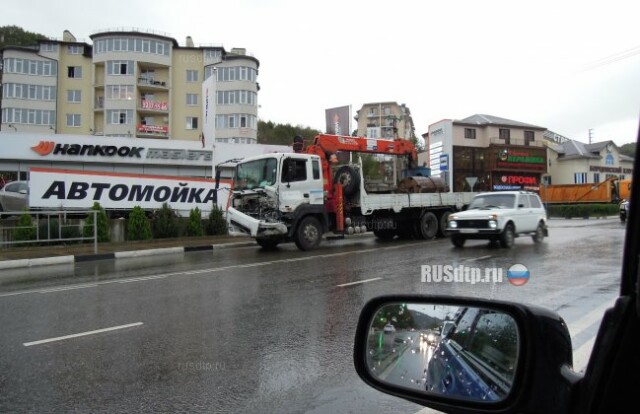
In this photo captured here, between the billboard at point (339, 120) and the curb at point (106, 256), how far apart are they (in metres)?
25.0

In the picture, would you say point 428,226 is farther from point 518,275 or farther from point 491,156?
point 518,275

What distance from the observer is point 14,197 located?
76.7 feet

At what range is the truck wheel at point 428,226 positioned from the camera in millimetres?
17906

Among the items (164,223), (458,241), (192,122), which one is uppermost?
(192,122)

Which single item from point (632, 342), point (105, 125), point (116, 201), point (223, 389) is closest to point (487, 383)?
point (632, 342)

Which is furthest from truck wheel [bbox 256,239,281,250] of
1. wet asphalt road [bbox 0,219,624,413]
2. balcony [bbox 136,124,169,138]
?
balcony [bbox 136,124,169,138]

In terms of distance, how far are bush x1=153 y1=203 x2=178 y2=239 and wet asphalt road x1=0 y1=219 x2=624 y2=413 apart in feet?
24.6

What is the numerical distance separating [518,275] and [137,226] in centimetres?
1441

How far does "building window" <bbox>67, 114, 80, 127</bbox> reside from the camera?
55.8m

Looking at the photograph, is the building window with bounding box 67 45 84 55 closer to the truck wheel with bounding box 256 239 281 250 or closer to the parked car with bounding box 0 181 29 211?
the parked car with bounding box 0 181 29 211

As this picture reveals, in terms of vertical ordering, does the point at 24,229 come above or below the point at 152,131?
below

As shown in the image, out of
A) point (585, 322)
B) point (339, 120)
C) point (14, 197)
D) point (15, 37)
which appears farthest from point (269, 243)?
point (15, 37)

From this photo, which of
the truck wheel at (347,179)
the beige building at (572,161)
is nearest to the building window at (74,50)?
the truck wheel at (347,179)

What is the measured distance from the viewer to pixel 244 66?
5578 centimetres
